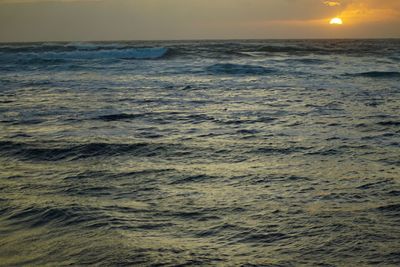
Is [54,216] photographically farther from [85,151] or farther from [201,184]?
[85,151]

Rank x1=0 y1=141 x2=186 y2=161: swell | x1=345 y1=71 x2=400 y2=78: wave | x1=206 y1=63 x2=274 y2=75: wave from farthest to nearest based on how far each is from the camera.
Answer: x1=206 y1=63 x2=274 y2=75: wave
x1=345 y1=71 x2=400 y2=78: wave
x1=0 y1=141 x2=186 y2=161: swell

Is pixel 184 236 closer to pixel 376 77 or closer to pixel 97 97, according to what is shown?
pixel 97 97

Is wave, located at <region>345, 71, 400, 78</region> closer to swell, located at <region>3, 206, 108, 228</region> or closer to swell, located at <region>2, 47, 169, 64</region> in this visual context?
swell, located at <region>2, 47, 169, 64</region>

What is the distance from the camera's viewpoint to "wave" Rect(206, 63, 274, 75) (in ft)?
88.2

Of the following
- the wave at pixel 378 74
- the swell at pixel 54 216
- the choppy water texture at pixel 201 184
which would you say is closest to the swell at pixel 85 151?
the choppy water texture at pixel 201 184

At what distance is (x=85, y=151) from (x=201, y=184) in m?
2.63

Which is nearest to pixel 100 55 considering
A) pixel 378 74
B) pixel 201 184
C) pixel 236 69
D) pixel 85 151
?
pixel 236 69

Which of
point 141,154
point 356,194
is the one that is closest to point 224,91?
point 141,154

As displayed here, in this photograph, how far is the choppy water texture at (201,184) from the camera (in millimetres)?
4180

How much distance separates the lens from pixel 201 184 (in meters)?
6.14

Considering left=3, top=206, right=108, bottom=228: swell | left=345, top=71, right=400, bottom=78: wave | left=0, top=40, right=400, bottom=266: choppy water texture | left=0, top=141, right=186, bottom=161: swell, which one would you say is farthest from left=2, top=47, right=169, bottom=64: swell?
left=3, top=206, right=108, bottom=228: swell

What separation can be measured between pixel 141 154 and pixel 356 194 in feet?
11.6

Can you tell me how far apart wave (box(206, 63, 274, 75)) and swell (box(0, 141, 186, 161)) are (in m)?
18.8

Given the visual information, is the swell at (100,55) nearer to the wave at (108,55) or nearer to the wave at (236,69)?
the wave at (108,55)
